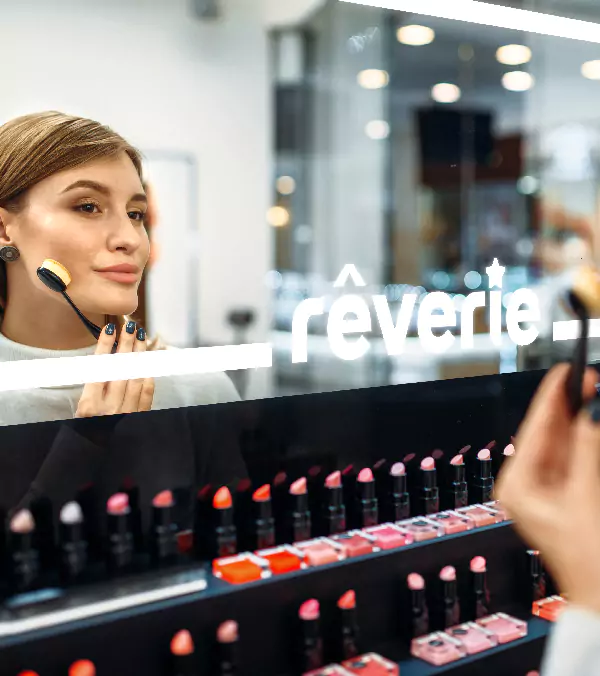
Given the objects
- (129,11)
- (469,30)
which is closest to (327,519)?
(129,11)

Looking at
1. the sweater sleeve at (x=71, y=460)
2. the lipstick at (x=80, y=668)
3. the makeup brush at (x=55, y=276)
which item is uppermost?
the makeup brush at (x=55, y=276)

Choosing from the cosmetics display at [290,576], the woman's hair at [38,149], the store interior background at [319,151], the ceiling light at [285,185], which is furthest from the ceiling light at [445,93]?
the woman's hair at [38,149]

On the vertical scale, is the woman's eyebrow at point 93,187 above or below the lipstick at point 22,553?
above

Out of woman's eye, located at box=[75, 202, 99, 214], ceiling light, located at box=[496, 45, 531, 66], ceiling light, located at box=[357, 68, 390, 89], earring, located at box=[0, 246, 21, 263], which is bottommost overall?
earring, located at box=[0, 246, 21, 263]

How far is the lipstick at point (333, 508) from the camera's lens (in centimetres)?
128

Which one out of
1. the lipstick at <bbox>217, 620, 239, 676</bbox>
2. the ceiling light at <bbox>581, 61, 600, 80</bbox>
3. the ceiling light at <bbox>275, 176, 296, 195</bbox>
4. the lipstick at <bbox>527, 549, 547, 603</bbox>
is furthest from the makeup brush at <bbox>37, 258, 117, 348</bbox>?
the ceiling light at <bbox>581, 61, 600, 80</bbox>

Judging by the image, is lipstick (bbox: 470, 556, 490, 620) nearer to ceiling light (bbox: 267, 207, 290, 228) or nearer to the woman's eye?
ceiling light (bbox: 267, 207, 290, 228)

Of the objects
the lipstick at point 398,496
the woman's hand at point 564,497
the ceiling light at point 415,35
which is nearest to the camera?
the woman's hand at point 564,497

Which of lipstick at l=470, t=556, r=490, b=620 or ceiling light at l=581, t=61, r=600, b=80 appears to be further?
ceiling light at l=581, t=61, r=600, b=80

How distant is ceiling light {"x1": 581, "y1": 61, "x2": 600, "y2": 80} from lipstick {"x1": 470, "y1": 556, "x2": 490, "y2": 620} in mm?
1115

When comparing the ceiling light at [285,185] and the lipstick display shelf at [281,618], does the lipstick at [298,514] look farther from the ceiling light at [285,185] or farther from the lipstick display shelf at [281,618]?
the ceiling light at [285,185]

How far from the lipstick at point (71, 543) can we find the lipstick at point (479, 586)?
27.5 inches

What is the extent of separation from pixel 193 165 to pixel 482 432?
753mm

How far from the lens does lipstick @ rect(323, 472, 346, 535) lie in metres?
1.28
